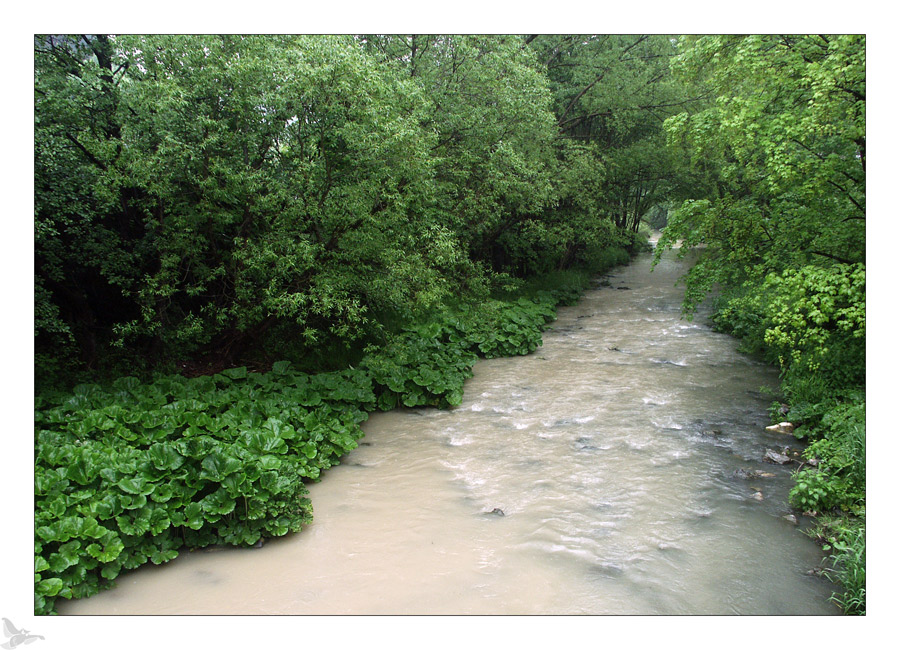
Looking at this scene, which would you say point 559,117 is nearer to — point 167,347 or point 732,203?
point 732,203

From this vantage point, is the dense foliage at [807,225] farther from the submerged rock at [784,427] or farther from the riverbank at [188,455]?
the riverbank at [188,455]

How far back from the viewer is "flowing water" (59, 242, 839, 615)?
473cm

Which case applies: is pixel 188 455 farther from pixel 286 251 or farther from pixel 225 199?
pixel 225 199

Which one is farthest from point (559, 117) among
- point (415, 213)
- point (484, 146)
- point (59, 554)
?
point (59, 554)

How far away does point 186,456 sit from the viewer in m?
5.70

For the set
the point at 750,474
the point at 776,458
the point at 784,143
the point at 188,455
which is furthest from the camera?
the point at 776,458

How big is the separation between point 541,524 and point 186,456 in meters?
3.49

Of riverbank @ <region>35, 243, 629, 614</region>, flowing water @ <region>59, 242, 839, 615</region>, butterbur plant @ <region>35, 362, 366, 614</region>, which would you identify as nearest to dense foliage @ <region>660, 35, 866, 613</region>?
flowing water @ <region>59, 242, 839, 615</region>

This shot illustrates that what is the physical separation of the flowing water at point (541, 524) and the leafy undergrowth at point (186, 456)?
0.22m

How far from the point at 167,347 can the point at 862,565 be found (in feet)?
30.8

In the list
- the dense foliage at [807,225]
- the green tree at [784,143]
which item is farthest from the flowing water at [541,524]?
the green tree at [784,143]

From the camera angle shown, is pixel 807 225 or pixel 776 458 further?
pixel 776 458

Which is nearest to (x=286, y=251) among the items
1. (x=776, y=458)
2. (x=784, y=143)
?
(x=784, y=143)

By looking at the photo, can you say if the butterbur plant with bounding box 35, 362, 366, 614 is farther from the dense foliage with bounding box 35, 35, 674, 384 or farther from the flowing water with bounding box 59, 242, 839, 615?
the dense foliage with bounding box 35, 35, 674, 384
